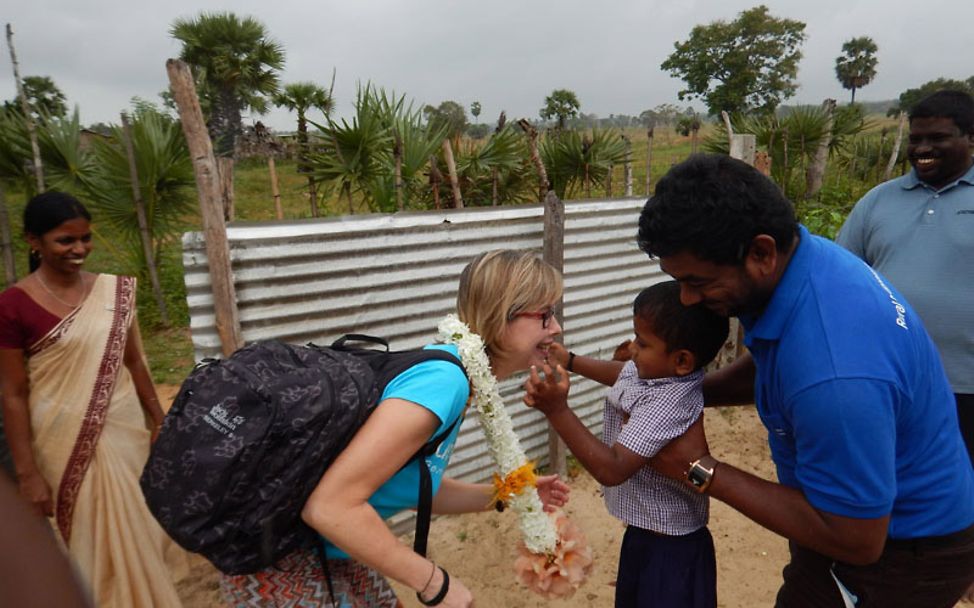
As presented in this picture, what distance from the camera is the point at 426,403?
4.70ft

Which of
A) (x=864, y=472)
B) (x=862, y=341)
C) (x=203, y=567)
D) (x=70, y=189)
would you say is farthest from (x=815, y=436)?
(x=70, y=189)

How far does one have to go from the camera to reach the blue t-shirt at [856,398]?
124cm

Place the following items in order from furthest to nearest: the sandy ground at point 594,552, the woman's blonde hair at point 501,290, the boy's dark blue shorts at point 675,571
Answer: the sandy ground at point 594,552 → the boy's dark blue shorts at point 675,571 → the woman's blonde hair at point 501,290

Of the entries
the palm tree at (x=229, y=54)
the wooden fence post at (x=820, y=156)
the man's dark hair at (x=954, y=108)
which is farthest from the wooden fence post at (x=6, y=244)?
the palm tree at (x=229, y=54)

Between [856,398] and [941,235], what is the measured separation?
6.97 feet

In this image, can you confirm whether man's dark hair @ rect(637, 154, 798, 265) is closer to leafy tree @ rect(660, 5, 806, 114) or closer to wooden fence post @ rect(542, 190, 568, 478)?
wooden fence post @ rect(542, 190, 568, 478)

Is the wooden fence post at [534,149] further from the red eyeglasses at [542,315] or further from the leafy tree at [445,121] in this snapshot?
the red eyeglasses at [542,315]

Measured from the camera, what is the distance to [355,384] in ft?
4.84

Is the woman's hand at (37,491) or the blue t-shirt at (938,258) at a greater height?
the blue t-shirt at (938,258)

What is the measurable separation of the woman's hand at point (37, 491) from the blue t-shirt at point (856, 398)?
2.98 meters

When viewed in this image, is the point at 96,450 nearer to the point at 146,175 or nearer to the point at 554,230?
the point at 554,230

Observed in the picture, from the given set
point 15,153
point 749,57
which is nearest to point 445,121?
point 15,153

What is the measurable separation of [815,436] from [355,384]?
1102mm

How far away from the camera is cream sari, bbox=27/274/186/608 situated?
2600mm
